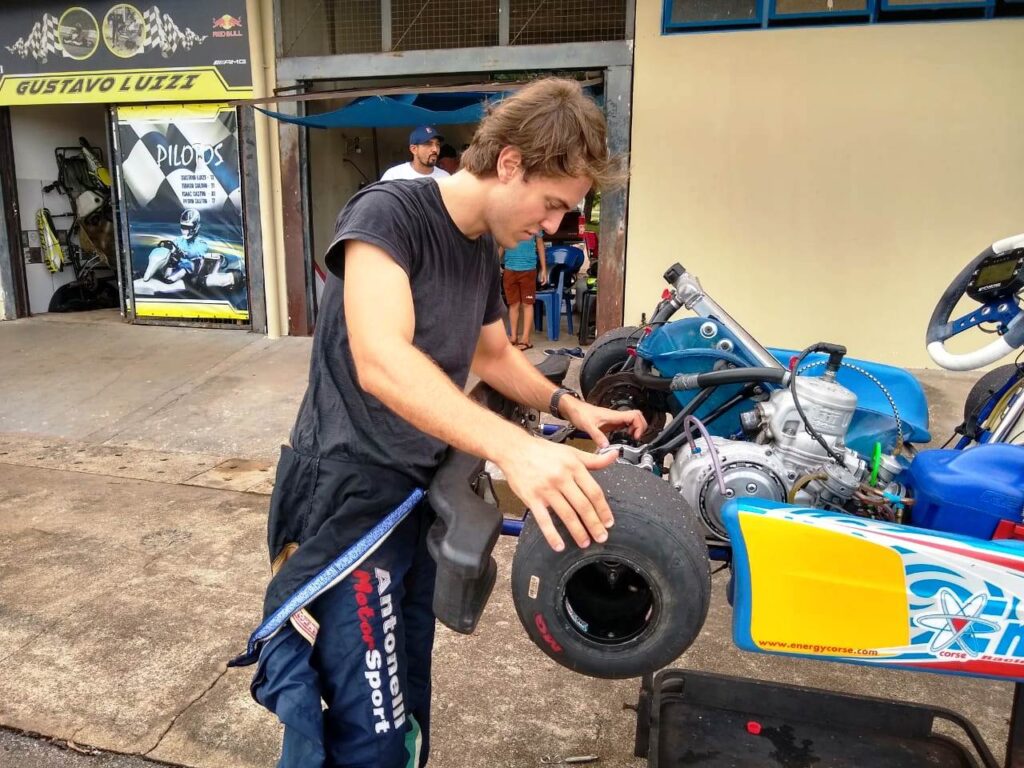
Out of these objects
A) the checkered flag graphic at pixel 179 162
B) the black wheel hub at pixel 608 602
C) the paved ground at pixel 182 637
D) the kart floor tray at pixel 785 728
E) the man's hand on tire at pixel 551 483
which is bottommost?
the paved ground at pixel 182 637

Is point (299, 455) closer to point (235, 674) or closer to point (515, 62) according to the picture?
point (235, 674)

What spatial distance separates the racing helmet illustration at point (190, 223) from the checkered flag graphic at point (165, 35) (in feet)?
5.04

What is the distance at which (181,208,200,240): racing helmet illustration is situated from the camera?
832 centimetres

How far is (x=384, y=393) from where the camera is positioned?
4.60 ft

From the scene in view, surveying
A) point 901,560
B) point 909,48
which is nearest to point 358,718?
point 901,560

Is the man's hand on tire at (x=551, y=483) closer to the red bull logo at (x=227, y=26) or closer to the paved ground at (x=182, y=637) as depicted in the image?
the paved ground at (x=182, y=637)

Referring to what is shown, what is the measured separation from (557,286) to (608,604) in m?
6.84

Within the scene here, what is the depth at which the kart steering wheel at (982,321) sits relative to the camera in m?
2.17

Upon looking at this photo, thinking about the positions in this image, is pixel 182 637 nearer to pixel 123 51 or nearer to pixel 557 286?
pixel 557 286

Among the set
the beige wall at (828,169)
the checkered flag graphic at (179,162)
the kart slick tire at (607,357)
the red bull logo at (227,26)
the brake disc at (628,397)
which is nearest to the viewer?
the brake disc at (628,397)

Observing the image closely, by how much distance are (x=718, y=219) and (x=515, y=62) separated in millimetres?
2236

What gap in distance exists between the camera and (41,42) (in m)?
8.41

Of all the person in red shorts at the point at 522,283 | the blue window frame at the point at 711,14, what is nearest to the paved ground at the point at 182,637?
the person in red shorts at the point at 522,283

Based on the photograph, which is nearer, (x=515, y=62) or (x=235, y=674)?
(x=235, y=674)
